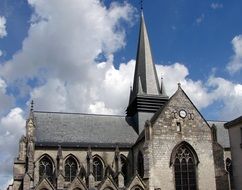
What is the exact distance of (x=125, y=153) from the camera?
35.8 m

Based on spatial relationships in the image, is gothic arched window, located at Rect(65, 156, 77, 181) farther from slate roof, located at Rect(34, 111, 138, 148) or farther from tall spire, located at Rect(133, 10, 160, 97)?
tall spire, located at Rect(133, 10, 160, 97)

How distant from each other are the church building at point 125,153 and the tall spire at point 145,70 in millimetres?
3738

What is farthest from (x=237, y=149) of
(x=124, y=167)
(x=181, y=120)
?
(x=124, y=167)

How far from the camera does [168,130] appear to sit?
33031 millimetres

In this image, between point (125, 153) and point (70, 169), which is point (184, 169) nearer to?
point (125, 153)

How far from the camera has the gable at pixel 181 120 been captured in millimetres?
33094

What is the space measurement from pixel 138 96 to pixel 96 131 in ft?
18.3

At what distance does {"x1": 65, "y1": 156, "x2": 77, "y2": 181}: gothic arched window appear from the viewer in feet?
112

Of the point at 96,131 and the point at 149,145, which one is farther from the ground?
the point at 96,131

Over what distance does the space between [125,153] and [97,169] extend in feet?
9.72

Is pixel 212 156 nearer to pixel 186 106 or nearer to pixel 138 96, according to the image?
pixel 186 106

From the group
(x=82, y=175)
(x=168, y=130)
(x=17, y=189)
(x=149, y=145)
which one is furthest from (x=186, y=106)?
(x=17, y=189)

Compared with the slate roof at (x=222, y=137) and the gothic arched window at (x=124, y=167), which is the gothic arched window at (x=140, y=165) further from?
the slate roof at (x=222, y=137)

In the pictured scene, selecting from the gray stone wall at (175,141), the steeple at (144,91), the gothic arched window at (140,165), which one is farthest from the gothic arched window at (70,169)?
the gray stone wall at (175,141)
